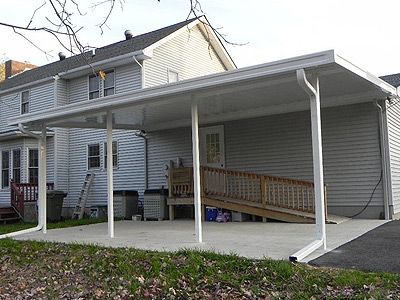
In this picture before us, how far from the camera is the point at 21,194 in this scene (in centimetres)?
1452

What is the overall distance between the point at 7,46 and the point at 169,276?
15.5 ft

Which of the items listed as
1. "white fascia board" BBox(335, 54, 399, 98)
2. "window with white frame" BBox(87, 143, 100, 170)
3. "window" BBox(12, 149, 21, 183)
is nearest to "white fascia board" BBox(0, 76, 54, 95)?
"window" BBox(12, 149, 21, 183)

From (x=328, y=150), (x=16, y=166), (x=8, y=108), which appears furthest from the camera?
(x=8, y=108)

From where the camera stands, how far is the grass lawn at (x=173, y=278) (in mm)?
4523

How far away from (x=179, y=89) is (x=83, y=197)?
917 centimetres

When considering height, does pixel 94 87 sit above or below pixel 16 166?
above

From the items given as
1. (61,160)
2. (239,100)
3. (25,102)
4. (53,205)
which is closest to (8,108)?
(25,102)

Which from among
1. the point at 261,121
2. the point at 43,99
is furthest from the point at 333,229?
the point at 43,99

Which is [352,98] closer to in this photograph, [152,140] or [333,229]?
[333,229]

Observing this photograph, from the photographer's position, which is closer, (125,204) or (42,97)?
(125,204)

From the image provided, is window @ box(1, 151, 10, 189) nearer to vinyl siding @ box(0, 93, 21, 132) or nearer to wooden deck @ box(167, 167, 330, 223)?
vinyl siding @ box(0, 93, 21, 132)

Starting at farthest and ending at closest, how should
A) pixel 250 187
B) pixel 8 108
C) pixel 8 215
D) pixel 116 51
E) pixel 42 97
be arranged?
pixel 8 108
pixel 42 97
pixel 116 51
pixel 8 215
pixel 250 187

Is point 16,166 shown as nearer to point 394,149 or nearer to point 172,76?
point 172,76

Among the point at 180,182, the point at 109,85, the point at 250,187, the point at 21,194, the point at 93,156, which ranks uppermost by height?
the point at 109,85
